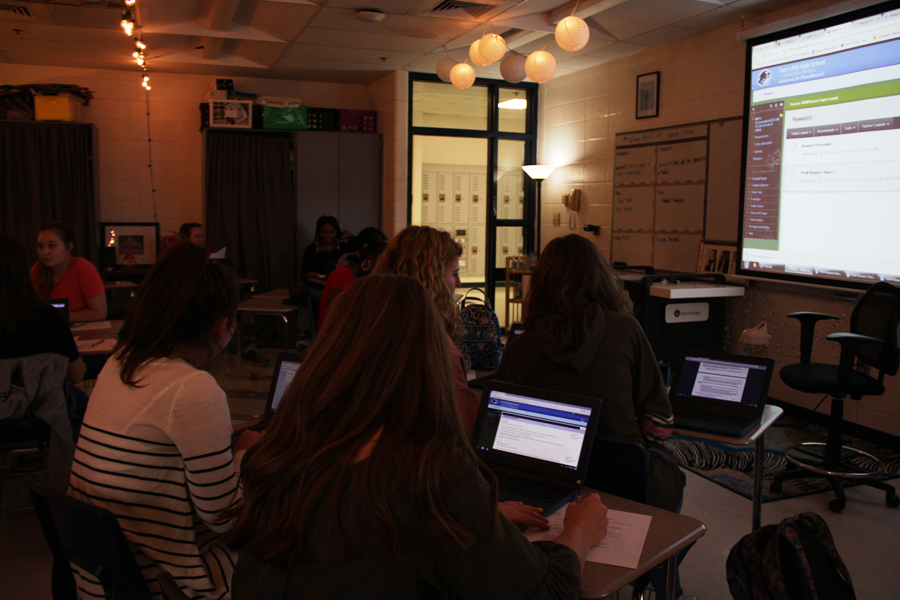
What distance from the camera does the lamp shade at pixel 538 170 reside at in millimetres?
6535

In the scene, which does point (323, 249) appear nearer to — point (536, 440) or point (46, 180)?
point (46, 180)

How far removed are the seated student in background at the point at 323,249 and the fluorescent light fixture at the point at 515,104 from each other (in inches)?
87.3

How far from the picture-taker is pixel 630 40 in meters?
5.14

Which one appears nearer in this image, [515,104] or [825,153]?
[825,153]

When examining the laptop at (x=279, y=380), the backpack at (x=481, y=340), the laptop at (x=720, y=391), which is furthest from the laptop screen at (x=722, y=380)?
the laptop at (x=279, y=380)

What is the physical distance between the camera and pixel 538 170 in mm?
6551

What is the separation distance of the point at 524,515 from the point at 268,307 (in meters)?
3.62

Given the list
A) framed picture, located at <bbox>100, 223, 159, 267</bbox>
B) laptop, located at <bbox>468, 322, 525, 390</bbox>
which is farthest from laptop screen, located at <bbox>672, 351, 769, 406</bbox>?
framed picture, located at <bbox>100, 223, 159, 267</bbox>

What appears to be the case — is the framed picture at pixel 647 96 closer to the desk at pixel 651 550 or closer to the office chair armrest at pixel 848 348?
the office chair armrest at pixel 848 348

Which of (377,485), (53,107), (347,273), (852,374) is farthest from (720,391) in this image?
(53,107)

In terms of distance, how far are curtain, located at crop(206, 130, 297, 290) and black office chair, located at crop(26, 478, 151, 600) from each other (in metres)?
5.37

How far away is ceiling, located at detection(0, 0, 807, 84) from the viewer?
4449 millimetres

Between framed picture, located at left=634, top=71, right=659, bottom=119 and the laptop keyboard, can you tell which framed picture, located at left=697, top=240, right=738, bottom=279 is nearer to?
framed picture, located at left=634, top=71, right=659, bottom=119

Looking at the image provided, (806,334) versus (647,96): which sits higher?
(647,96)
